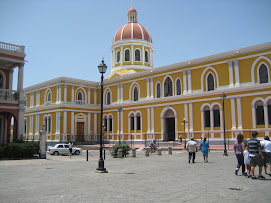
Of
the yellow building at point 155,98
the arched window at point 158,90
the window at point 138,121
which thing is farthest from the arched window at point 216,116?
the window at point 138,121

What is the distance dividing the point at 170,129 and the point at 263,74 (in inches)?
537

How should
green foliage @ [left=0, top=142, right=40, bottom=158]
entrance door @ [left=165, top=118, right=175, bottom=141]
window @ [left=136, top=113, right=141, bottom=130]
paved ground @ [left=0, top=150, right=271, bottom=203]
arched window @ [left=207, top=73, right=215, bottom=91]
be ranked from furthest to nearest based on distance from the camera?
window @ [left=136, top=113, right=141, bottom=130] → entrance door @ [left=165, top=118, right=175, bottom=141] → arched window @ [left=207, top=73, right=215, bottom=91] → green foliage @ [left=0, top=142, right=40, bottom=158] → paved ground @ [left=0, top=150, right=271, bottom=203]

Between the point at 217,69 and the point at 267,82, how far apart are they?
5797 millimetres

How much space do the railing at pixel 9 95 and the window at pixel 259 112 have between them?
23.5 m

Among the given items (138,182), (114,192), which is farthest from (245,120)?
(114,192)

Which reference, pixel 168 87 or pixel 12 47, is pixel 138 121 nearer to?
pixel 168 87

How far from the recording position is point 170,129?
125 ft

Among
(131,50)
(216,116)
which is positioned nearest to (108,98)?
(131,50)

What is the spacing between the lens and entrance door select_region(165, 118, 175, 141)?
37.6 m

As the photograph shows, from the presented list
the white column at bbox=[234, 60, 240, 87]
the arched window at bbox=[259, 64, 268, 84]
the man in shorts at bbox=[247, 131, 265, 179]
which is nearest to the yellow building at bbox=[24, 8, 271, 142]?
the arched window at bbox=[259, 64, 268, 84]

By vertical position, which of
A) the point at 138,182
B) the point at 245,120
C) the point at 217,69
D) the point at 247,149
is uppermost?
the point at 217,69

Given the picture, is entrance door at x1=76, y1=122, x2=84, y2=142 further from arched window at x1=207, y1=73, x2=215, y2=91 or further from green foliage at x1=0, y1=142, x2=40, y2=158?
green foliage at x1=0, y1=142, x2=40, y2=158

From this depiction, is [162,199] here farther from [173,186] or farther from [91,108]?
[91,108]

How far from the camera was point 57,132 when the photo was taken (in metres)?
42.7
